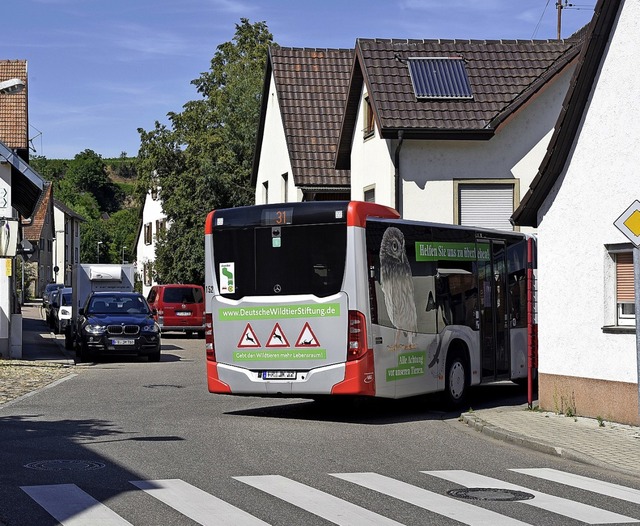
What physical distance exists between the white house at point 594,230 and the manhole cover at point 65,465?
6865mm

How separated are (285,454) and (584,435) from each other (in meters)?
3.80

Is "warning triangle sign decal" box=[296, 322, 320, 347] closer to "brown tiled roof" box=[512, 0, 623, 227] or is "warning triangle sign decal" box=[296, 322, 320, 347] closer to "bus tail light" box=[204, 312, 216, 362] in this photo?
"bus tail light" box=[204, 312, 216, 362]

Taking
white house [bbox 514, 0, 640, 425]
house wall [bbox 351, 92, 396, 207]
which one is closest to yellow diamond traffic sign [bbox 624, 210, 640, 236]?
white house [bbox 514, 0, 640, 425]

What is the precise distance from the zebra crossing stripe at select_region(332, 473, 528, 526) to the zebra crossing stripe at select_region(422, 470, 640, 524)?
53cm

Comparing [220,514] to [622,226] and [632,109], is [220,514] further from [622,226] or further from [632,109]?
[632,109]

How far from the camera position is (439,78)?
28.9 metres

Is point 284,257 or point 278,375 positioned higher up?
point 284,257

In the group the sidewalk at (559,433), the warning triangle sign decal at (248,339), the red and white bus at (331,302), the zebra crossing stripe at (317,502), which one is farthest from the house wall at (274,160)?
the zebra crossing stripe at (317,502)

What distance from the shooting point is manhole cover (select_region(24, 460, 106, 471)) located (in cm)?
1118

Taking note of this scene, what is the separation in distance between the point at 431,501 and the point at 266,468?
7.47 feet

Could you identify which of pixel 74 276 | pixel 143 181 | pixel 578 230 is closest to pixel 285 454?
pixel 578 230

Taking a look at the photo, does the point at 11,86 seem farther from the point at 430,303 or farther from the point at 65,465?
the point at 65,465

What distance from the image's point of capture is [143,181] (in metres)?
61.9

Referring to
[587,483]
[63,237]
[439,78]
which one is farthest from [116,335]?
[63,237]
